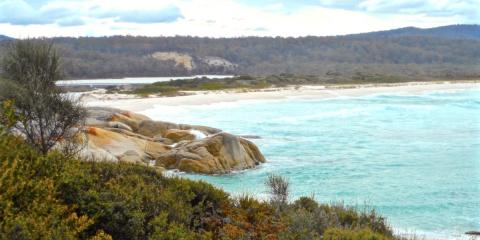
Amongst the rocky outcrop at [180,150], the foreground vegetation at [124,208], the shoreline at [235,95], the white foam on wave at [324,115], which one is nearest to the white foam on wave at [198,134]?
the rocky outcrop at [180,150]

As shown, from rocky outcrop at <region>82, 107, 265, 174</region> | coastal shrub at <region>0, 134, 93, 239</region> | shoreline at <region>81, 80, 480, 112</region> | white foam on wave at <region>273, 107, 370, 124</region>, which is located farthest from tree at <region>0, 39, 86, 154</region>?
shoreline at <region>81, 80, 480, 112</region>

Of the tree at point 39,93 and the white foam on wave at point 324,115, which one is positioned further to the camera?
the white foam on wave at point 324,115

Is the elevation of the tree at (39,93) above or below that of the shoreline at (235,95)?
above

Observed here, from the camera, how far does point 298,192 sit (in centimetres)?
1577

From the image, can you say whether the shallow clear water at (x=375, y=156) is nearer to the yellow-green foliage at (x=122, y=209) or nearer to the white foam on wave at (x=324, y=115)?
the white foam on wave at (x=324, y=115)

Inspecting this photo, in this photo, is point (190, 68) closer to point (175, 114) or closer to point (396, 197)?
point (175, 114)

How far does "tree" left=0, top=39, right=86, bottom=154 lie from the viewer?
11.1 meters

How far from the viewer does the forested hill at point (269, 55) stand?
11481cm

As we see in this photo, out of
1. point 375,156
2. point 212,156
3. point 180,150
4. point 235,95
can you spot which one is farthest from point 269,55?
point 212,156

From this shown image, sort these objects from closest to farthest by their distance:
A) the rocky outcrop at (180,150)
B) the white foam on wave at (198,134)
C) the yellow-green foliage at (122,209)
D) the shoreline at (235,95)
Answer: the yellow-green foliage at (122,209)
the rocky outcrop at (180,150)
the white foam on wave at (198,134)
the shoreline at (235,95)

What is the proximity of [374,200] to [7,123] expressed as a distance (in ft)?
32.8

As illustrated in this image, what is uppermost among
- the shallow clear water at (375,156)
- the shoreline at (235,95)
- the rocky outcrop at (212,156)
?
the rocky outcrop at (212,156)

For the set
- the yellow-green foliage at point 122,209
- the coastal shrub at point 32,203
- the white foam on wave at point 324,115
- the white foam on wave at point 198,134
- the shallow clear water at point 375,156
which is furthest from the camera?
the white foam on wave at point 324,115

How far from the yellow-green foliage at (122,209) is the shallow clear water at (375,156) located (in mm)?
5295
